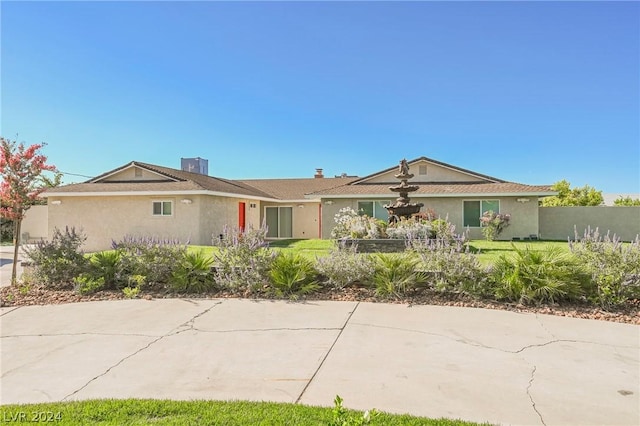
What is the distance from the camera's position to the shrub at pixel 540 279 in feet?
20.9

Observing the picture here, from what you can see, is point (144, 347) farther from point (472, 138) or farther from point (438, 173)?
point (472, 138)

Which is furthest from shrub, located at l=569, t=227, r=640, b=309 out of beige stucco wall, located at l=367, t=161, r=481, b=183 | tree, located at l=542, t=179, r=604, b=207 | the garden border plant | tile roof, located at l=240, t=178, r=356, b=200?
tree, located at l=542, t=179, r=604, b=207

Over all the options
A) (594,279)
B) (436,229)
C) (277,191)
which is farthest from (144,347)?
(277,191)

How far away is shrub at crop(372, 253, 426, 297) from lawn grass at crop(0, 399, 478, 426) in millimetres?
4115

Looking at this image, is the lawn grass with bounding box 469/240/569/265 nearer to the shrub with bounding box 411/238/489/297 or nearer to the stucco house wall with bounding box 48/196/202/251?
the shrub with bounding box 411/238/489/297

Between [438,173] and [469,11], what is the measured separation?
11469 mm

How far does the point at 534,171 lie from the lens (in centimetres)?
2969

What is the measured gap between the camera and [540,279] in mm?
6387

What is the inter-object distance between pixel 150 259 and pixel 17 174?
10.9ft

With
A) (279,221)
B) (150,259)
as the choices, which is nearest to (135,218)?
(279,221)

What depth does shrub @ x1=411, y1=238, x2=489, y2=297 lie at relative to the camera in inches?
268

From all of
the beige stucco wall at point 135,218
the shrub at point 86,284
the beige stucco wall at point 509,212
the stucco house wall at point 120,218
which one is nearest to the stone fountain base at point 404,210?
the beige stucco wall at point 509,212

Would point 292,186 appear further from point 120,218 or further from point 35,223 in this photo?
point 35,223

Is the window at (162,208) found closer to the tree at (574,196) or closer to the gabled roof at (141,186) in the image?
the gabled roof at (141,186)
